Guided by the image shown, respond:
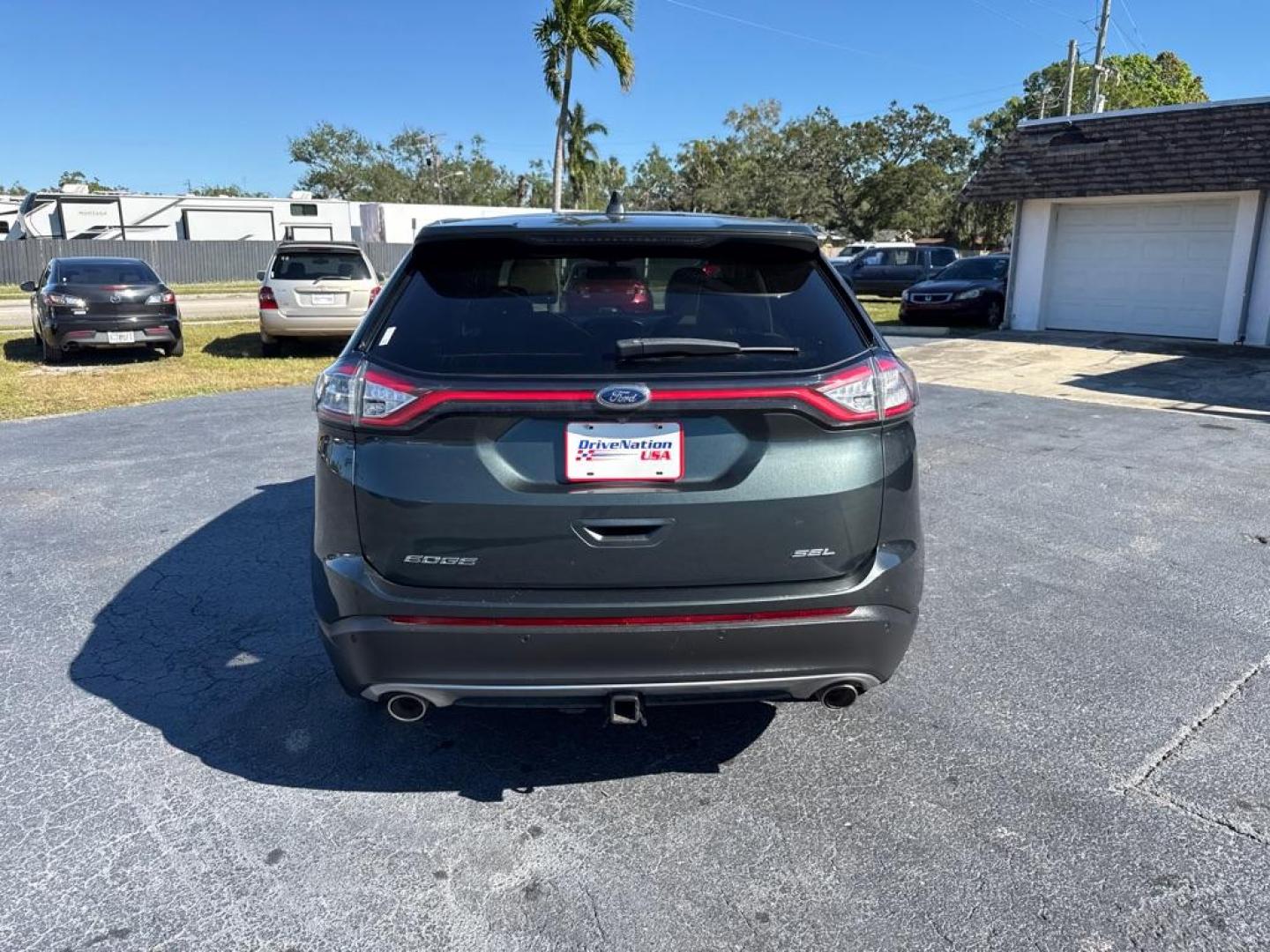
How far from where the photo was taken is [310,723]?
327 cm

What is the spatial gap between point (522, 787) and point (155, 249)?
1416 inches

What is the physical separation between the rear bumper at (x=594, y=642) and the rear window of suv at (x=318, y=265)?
450 inches

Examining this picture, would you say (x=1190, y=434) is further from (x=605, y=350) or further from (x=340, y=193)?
(x=340, y=193)

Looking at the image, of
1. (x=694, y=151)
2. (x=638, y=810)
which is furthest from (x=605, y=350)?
(x=694, y=151)

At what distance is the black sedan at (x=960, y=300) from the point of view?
61.1 feet

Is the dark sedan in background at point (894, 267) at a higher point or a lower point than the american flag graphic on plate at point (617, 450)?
higher

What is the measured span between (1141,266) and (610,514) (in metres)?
17.6

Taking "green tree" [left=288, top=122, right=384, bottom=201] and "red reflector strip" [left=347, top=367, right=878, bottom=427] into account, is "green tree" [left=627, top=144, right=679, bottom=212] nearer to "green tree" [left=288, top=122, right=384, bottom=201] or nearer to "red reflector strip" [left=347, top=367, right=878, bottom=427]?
"green tree" [left=288, top=122, right=384, bottom=201]

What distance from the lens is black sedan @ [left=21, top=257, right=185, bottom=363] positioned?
12.5 meters

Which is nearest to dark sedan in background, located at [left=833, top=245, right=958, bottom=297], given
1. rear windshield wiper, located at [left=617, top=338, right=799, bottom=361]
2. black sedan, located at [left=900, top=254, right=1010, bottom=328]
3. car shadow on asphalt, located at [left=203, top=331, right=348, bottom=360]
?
black sedan, located at [left=900, top=254, right=1010, bottom=328]

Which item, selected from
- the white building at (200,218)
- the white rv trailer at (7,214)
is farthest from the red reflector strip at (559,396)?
the white rv trailer at (7,214)

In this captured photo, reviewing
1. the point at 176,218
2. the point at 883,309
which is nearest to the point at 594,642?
the point at 883,309

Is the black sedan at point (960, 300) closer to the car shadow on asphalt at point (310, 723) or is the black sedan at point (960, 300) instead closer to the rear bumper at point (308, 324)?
the rear bumper at point (308, 324)

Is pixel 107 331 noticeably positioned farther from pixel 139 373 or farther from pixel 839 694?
pixel 839 694
